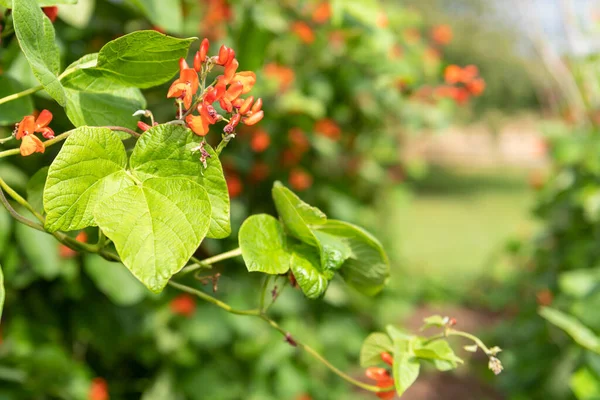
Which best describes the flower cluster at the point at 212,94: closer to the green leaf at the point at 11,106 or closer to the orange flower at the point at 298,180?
the green leaf at the point at 11,106

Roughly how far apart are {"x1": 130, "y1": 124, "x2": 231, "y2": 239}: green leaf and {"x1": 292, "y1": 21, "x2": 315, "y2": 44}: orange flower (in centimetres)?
213

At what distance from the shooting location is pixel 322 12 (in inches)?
97.9

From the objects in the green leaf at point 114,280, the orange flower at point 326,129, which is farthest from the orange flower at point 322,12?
the green leaf at point 114,280

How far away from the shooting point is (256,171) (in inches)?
103

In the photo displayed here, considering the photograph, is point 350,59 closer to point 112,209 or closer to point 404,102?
point 404,102

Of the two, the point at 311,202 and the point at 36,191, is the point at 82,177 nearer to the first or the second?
the point at 36,191

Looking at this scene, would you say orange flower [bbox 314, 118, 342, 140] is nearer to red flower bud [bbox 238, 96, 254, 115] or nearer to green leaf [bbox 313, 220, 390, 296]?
green leaf [bbox 313, 220, 390, 296]

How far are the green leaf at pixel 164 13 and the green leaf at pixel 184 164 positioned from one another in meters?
0.57

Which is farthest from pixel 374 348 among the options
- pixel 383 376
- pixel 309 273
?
pixel 309 273

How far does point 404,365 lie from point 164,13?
0.73 meters

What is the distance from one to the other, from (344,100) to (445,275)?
422cm

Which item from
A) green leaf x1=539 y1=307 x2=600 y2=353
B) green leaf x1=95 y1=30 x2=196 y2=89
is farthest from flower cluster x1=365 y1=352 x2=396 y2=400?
green leaf x1=539 y1=307 x2=600 y2=353

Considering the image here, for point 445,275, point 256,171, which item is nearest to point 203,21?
point 256,171

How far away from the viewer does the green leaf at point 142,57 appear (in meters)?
0.55
